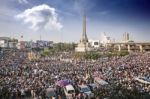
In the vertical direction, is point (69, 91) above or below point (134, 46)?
below

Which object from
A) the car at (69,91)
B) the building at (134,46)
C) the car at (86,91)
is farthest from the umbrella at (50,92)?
the building at (134,46)

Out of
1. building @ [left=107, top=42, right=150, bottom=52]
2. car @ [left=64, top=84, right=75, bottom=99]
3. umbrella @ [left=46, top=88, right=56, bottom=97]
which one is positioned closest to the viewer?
umbrella @ [left=46, top=88, right=56, bottom=97]

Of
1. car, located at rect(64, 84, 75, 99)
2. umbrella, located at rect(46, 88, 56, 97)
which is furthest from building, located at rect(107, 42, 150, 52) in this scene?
umbrella, located at rect(46, 88, 56, 97)

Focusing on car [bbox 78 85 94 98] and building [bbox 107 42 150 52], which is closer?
car [bbox 78 85 94 98]

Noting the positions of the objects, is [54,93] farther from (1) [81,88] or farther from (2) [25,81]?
(2) [25,81]

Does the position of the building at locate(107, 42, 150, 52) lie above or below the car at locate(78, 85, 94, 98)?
above

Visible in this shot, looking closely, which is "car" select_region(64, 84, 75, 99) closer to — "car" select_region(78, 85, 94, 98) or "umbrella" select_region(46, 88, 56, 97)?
"car" select_region(78, 85, 94, 98)

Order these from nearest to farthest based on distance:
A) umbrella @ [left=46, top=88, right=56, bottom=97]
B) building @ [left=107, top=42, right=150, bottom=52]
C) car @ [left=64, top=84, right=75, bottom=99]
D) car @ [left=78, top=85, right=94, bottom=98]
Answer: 1. car @ [left=78, top=85, right=94, bottom=98]
2. umbrella @ [left=46, top=88, right=56, bottom=97]
3. car @ [left=64, top=84, right=75, bottom=99]
4. building @ [left=107, top=42, right=150, bottom=52]

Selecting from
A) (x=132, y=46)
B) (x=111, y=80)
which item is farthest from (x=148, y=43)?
(x=111, y=80)

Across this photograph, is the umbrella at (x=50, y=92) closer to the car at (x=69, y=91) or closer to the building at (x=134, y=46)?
the car at (x=69, y=91)

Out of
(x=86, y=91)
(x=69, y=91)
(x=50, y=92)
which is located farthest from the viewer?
(x=69, y=91)

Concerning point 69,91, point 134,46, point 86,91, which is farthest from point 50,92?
point 134,46

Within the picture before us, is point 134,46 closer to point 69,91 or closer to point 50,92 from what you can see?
point 69,91
